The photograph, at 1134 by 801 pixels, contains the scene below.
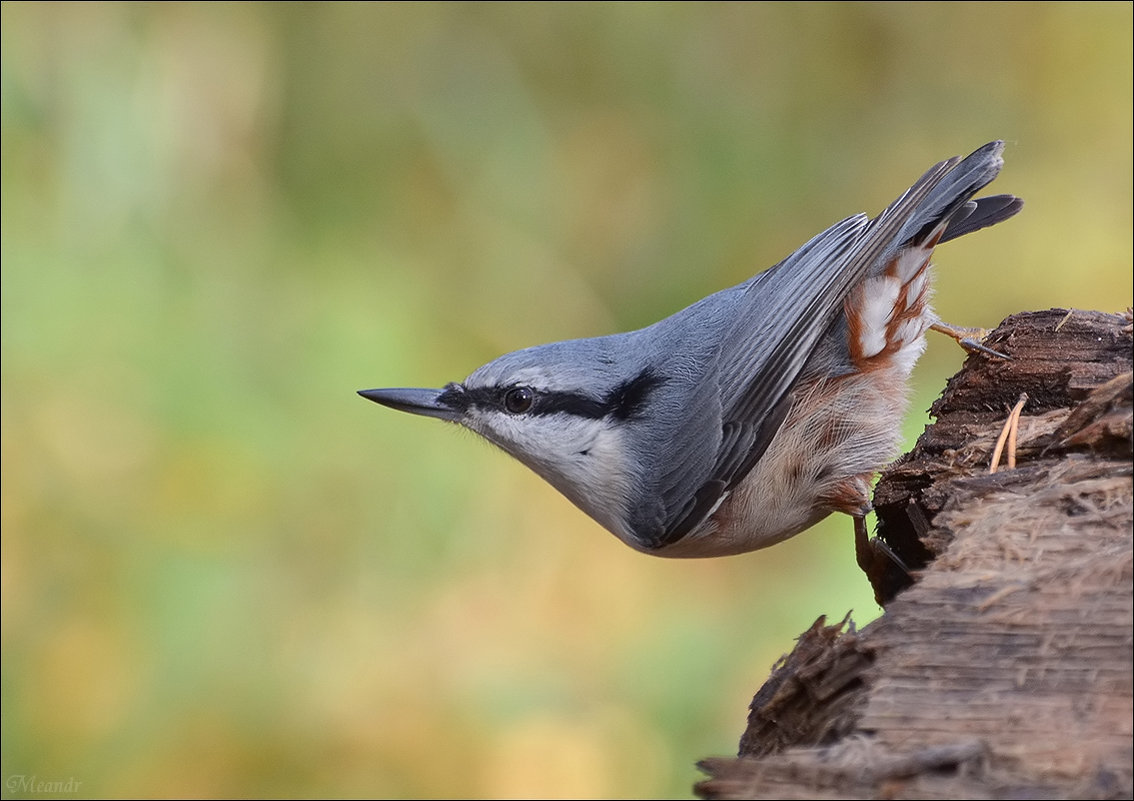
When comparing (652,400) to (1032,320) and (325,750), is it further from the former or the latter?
(325,750)

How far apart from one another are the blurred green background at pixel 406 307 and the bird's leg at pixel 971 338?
3.18ft

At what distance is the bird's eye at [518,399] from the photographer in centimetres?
326

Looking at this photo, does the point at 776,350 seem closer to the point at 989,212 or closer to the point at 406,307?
the point at 989,212

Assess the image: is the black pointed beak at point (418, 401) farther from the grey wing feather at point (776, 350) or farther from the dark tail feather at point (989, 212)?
the dark tail feather at point (989, 212)

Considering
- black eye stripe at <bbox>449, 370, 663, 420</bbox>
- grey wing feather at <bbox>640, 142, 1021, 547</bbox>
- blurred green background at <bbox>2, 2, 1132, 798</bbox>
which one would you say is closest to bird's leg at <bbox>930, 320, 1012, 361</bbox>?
grey wing feather at <bbox>640, 142, 1021, 547</bbox>

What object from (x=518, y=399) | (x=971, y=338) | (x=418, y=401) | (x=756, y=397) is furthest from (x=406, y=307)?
(x=971, y=338)

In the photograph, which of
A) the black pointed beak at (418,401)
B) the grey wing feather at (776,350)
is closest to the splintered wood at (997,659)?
the grey wing feather at (776,350)

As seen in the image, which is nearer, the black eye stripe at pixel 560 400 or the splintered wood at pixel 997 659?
the splintered wood at pixel 997 659

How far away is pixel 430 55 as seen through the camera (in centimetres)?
562

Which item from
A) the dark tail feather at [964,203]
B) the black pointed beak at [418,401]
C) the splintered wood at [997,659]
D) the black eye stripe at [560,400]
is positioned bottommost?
the splintered wood at [997,659]

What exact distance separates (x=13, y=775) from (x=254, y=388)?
66.0 inches

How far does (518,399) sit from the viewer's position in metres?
3.27

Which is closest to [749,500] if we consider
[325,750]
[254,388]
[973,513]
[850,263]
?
[850,263]

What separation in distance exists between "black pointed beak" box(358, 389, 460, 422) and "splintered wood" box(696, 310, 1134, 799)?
142 cm
